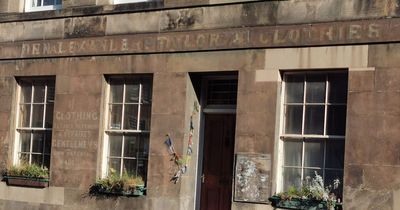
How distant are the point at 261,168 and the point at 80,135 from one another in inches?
163

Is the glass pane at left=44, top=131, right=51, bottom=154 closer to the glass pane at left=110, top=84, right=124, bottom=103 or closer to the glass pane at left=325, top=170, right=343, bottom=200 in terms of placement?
the glass pane at left=110, top=84, right=124, bottom=103

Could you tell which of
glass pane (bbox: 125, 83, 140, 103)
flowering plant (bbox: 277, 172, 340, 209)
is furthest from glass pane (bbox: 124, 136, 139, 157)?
flowering plant (bbox: 277, 172, 340, 209)

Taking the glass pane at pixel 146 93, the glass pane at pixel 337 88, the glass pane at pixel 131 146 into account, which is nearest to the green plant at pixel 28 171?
the glass pane at pixel 131 146

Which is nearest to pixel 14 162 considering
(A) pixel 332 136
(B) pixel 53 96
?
(B) pixel 53 96

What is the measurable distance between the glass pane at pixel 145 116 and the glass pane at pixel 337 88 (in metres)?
3.75

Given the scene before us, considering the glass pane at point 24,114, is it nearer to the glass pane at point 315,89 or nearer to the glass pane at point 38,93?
the glass pane at point 38,93

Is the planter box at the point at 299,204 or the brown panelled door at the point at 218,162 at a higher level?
the brown panelled door at the point at 218,162

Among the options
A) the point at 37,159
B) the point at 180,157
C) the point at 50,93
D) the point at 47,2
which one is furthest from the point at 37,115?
the point at 180,157

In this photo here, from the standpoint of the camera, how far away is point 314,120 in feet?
39.5

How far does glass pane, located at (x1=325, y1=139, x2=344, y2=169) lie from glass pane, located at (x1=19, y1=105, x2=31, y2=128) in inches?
274

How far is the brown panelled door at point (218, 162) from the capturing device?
13.3 m

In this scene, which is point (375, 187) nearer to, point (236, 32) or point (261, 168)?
point (261, 168)

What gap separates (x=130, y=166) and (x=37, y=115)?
9.06 ft

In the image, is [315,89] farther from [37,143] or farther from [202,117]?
[37,143]
